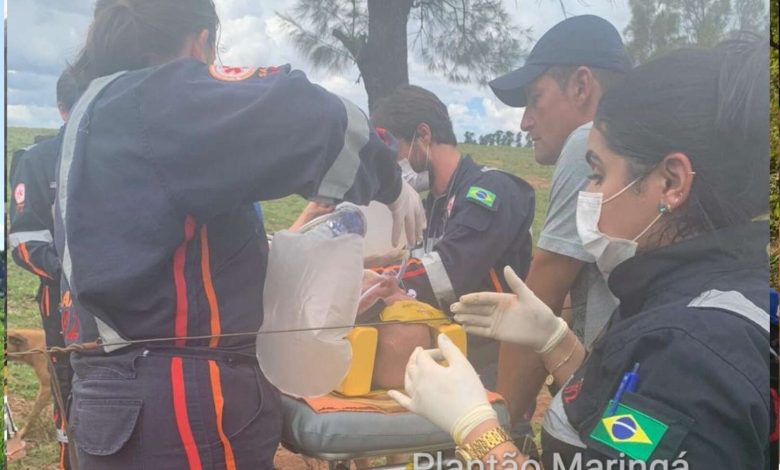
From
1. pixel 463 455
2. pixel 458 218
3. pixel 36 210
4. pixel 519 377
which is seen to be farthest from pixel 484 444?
pixel 36 210

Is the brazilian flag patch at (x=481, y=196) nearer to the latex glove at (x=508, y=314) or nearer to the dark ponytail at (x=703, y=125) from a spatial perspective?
the latex glove at (x=508, y=314)

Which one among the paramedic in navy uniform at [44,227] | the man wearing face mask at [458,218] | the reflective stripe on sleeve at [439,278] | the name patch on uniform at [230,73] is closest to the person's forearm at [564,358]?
the man wearing face mask at [458,218]

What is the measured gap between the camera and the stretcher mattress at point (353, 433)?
1871 mm

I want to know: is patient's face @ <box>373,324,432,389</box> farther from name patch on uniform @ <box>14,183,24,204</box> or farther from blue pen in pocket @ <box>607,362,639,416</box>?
name patch on uniform @ <box>14,183,24,204</box>

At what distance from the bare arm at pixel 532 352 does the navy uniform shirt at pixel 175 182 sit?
615 mm

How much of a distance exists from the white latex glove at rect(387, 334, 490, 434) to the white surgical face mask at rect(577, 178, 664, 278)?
426mm

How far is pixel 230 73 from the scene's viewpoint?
5.67 ft

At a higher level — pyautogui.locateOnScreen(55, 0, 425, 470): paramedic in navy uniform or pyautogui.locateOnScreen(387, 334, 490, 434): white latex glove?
pyautogui.locateOnScreen(55, 0, 425, 470): paramedic in navy uniform

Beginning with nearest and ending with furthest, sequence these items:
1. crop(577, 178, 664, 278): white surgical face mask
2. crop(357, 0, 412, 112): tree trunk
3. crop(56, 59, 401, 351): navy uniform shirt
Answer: crop(56, 59, 401, 351): navy uniform shirt → crop(357, 0, 412, 112): tree trunk → crop(577, 178, 664, 278): white surgical face mask

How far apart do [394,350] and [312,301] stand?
24cm

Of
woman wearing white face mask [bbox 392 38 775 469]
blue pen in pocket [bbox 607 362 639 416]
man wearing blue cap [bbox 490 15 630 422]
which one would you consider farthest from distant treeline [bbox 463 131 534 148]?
blue pen in pocket [bbox 607 362 639 416]

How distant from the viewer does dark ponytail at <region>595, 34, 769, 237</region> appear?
195 centimetres

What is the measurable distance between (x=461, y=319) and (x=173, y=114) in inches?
32.0

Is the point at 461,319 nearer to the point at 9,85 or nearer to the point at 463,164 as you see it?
the point at 463,164
